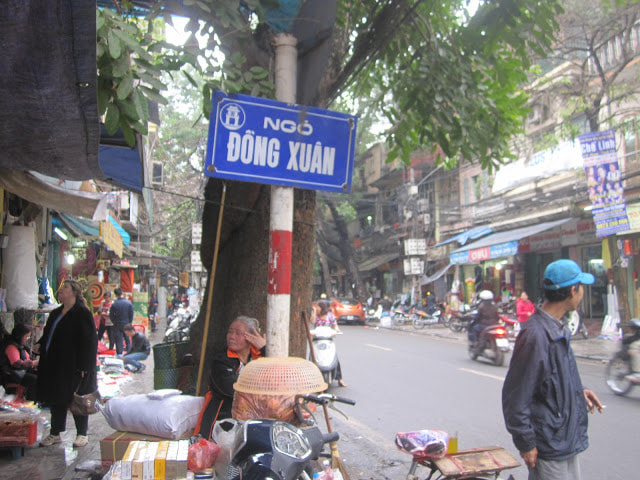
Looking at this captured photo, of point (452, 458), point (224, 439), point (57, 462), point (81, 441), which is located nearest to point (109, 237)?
point (81, 441)

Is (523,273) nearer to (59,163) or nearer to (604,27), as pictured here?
(604,27)

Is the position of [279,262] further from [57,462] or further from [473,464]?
[57,462]

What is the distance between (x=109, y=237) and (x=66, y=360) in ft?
18.9

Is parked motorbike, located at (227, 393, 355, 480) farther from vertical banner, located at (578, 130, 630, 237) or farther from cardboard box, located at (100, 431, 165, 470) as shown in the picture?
vertical banner, located at (578, 130, 630, 237)

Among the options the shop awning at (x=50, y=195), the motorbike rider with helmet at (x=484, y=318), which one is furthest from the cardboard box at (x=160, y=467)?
the motorbike rider with helmet at (x=484, y=318)

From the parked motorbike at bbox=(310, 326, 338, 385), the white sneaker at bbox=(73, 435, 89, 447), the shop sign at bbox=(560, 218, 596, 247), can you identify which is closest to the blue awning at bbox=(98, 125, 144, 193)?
the white sneaker at bbox=(73, 435, 89, 447)

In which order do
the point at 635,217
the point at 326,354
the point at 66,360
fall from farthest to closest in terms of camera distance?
the point at 635,217 → the point at 326,354 → the point at 66,360

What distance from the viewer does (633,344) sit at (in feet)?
27.5

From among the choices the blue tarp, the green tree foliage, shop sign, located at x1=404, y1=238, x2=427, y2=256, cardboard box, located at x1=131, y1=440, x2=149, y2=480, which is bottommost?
cardboard box, located at x1=131, y1=440, x2=149, y2=480

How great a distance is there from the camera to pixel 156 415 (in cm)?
391

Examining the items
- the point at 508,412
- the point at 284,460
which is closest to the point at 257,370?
the point at 284,460

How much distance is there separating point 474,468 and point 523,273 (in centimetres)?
2136

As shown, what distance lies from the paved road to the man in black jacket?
4.21 metres

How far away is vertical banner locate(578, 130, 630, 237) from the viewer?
14.1 metres
